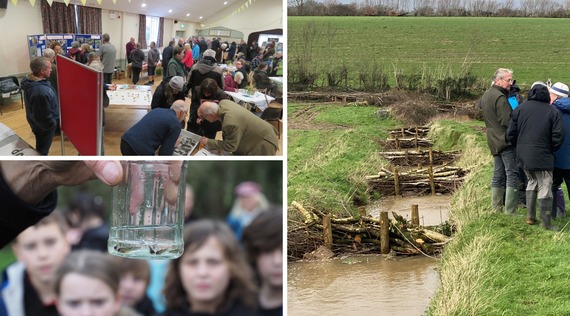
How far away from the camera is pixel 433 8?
4.41m

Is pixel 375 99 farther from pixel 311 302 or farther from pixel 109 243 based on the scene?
pixel 109 243

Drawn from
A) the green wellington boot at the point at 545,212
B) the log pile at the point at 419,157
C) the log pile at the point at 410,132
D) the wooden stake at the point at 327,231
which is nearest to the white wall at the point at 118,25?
the green wellington boot at the point at 545,212

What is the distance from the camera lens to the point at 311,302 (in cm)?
441

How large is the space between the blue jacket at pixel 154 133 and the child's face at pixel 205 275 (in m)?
0.40

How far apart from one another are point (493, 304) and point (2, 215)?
7.62 ft

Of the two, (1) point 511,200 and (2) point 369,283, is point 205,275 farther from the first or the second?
(2) point 369,283

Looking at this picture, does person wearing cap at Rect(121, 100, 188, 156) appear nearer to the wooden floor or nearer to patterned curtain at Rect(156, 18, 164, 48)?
the wooden floor

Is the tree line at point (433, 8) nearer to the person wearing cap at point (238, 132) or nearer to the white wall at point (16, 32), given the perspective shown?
the person wearing cap at point (238, 132)

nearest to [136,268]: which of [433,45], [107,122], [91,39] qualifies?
[107,122]

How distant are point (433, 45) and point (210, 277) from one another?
8.28 ft

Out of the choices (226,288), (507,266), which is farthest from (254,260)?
(507,266)

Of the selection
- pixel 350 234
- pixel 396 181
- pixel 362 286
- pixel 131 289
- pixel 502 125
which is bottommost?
pixel 362 286

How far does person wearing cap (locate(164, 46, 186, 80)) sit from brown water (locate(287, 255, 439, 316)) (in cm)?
229

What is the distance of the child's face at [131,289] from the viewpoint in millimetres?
2516
